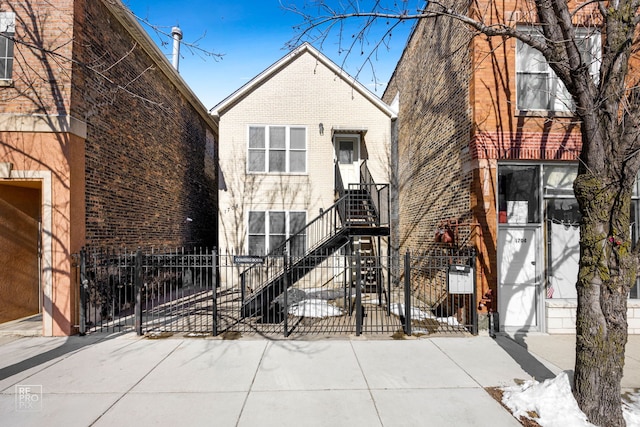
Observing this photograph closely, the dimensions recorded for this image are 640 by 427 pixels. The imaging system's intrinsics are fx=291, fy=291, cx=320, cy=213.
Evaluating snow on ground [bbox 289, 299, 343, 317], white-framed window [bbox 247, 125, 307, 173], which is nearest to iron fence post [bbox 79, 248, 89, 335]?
snow on ground [bbox 289, 299, 343, 317]

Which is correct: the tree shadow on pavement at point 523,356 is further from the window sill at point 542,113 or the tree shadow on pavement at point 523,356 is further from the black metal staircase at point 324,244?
the window sill at point 542,113

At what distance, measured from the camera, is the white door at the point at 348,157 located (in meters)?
12.2

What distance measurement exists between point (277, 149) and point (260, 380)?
868 centimetres

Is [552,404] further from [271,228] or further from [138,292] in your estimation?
[271,228]

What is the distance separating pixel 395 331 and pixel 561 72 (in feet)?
17.2

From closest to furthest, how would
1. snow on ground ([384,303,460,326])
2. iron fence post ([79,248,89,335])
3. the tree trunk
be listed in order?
the tree trunk < iron fence post ([79,248,89,335]) < snow on ground ([384,303,460,326])

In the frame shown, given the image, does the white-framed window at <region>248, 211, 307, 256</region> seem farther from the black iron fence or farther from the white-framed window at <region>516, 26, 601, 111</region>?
the white-framed window at <region>516, 26, 601, 111</region>

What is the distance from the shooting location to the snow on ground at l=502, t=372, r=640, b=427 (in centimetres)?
323

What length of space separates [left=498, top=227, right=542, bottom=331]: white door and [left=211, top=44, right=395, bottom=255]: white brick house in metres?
5.98

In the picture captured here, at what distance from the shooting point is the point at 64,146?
6.13m

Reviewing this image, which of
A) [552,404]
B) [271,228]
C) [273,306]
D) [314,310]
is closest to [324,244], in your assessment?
[314,310]

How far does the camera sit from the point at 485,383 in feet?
13.8

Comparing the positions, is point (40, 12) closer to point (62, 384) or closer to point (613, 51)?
point (62, 384)

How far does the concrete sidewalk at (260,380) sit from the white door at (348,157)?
7510 mm
